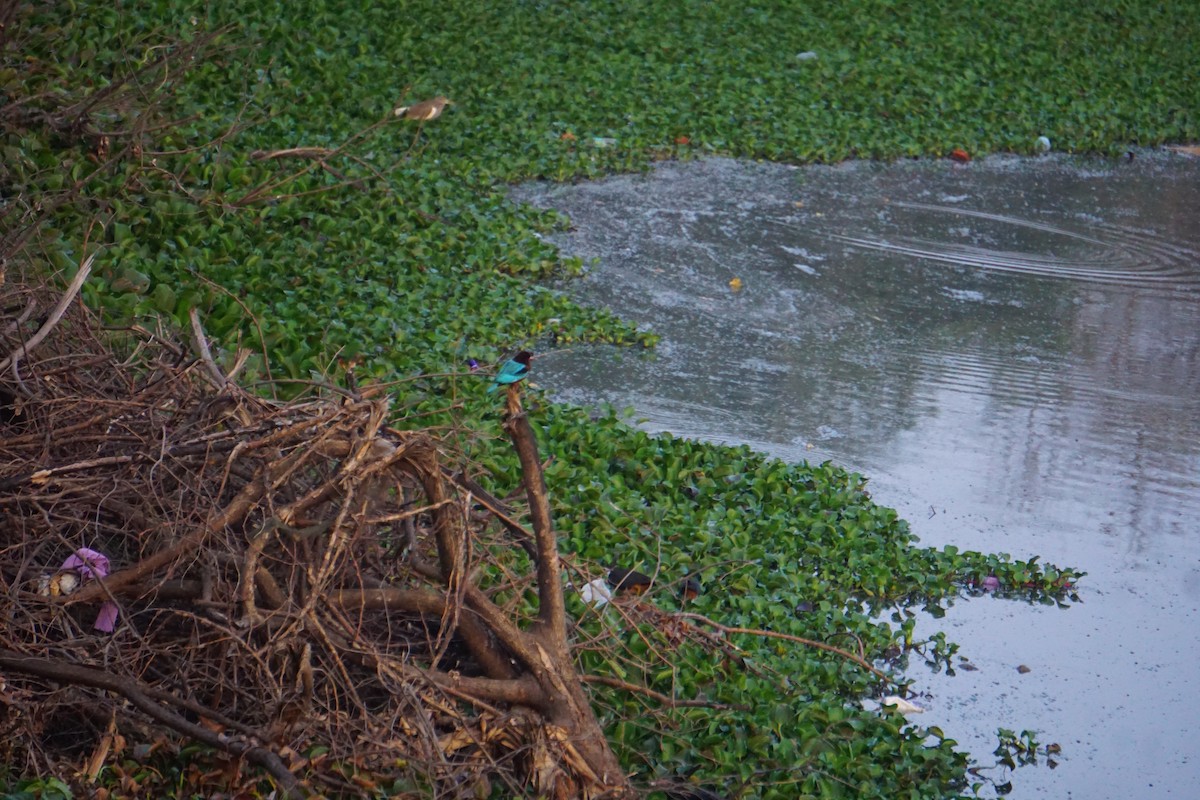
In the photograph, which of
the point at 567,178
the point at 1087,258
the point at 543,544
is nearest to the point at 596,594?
the point at 543,544

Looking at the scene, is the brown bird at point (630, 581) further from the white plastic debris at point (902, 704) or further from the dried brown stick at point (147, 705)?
the dried brown stick at point (147, 705)

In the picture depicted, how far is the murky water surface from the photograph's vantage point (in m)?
4.08

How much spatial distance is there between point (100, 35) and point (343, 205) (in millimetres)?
1763

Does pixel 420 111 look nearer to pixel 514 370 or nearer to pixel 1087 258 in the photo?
pixel 1087 258

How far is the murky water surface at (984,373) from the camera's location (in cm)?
408

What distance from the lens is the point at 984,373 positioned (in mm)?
6137

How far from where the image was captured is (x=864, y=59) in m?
10.3

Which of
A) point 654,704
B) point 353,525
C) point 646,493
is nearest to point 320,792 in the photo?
point 353,525

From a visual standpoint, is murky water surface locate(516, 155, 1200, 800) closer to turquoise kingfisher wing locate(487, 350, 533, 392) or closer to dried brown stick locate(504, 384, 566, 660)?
dried brown stick locate(504, 384, 566, 660)

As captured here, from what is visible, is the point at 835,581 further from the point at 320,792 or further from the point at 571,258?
the point at 571,258

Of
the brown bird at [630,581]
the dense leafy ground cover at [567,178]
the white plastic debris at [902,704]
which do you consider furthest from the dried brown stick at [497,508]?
the white plastic debris at [902,704]

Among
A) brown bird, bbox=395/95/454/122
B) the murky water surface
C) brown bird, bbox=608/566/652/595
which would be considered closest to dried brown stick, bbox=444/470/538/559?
brown bird, bbox=608/566/652/595

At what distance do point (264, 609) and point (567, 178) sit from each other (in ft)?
18.1

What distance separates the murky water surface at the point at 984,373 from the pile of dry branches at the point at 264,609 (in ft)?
5.18
